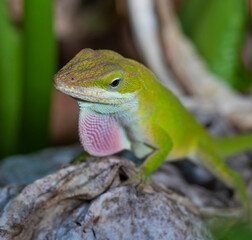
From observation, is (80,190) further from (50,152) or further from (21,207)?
(50,152)

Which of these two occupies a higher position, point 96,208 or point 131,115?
point 131,115

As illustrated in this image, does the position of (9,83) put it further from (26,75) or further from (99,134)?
(99,134)

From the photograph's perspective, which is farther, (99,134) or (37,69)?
(37,69)

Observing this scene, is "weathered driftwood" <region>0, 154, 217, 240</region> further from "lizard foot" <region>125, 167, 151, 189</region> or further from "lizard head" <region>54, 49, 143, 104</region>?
"lizard head" <region>54, 49, 143, 104</region>

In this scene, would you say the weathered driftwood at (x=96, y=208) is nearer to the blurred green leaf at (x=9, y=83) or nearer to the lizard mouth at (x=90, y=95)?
the lizard mouth at (x=90, y=95)

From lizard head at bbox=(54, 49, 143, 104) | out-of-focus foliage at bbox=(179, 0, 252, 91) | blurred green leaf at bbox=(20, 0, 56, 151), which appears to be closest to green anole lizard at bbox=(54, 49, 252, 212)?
lizard head at bbox=(54, 49, 143, 104)

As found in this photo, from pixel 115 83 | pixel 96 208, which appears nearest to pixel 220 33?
pixel 115 83

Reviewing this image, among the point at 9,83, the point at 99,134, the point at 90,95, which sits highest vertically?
the point at 90,95
